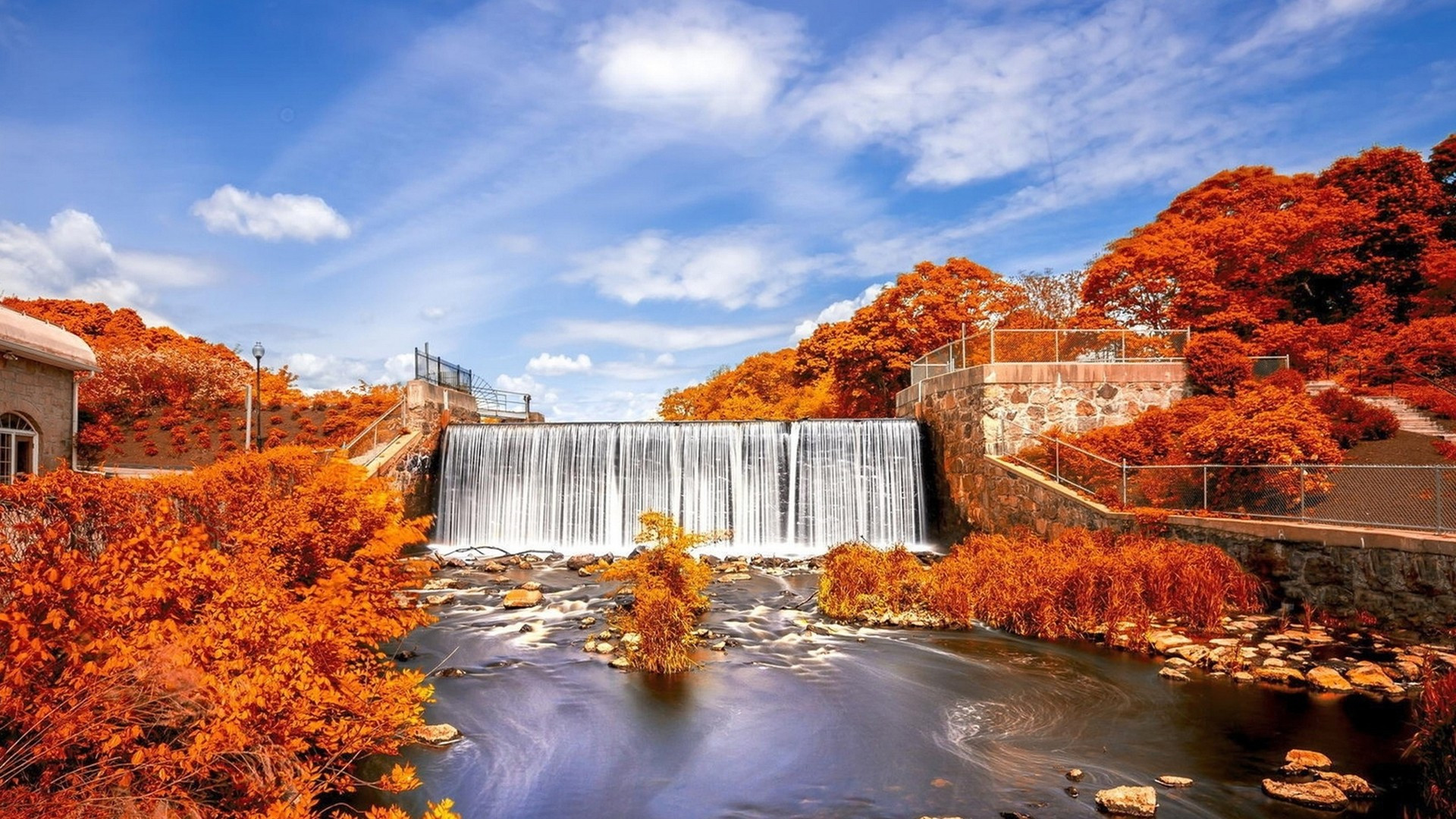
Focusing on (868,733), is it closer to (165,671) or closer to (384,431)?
(165,671)

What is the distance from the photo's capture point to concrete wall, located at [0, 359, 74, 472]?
17016mm

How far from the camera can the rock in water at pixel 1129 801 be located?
5992mm

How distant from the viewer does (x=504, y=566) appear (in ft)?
58.4

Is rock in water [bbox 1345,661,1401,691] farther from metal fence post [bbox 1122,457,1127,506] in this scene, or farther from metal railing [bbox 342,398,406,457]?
metal railing [bbox 342,398,406,457]

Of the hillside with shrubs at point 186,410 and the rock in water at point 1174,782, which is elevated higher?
the hillside with shrubs at point 186,410

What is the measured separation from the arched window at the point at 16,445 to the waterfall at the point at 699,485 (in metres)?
9.31

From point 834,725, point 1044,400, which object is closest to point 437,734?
point 834,725

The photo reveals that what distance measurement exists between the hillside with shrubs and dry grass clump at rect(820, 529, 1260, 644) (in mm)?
18762

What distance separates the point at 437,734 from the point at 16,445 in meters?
17.2

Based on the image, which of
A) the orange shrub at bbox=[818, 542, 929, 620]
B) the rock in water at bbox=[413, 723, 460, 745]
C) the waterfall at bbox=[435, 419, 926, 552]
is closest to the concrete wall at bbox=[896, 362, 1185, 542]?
the waterfall at bbox=[435, 419, 926, 552]

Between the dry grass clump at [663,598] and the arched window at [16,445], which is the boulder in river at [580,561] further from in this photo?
the arched window at [16,445]

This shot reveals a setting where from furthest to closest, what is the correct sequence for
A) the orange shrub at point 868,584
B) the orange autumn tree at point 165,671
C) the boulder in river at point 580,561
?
1. the boulder in river at point 580,561
2. the orange shrub at point 868,584
3. the orange autumn tree at point 165,671

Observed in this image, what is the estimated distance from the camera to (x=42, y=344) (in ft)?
57.3

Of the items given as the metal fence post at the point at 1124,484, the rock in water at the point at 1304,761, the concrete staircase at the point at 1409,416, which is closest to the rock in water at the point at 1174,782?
the rock in water at the point at 1304,761
